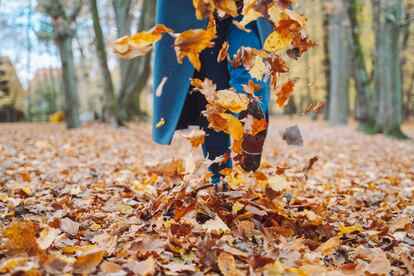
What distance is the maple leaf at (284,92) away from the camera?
5.62ft

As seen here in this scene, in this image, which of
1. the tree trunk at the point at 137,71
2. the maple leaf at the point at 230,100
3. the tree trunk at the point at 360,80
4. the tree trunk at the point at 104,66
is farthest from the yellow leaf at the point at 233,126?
the tree trunk at the point at 360,80

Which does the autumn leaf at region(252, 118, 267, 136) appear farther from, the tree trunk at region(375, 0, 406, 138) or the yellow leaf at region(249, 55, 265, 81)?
the tree trunk at region(375, 0, 406, 138)

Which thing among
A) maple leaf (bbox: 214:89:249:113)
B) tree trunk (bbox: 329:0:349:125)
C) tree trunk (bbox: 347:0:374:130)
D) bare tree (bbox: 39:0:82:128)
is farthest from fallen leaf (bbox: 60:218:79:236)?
tree trunk (bbox: 329:0:349:125)

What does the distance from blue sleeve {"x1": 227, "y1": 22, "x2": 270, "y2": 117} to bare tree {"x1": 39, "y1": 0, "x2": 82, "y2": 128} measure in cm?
785

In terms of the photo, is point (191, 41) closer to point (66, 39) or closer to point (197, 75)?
point (197, 75)

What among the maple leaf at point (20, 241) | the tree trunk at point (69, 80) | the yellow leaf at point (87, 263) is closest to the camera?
the yellow leaf at point (87, 263)

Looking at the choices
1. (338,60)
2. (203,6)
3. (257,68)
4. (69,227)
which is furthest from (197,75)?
(338,60)

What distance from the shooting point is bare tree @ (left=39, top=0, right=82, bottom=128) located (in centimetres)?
907

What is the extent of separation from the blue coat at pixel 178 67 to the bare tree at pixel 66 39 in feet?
25.1

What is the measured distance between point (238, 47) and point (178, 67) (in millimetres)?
333

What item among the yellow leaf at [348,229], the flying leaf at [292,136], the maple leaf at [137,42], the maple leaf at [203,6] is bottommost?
the yellow leaf at [348,229]

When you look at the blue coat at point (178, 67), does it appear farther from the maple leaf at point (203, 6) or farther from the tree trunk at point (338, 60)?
the tree trunk at point (338, 60)

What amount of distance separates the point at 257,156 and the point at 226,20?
72cm

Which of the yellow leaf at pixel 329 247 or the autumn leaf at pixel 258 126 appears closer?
the yellow leaf at pixel 329 247
